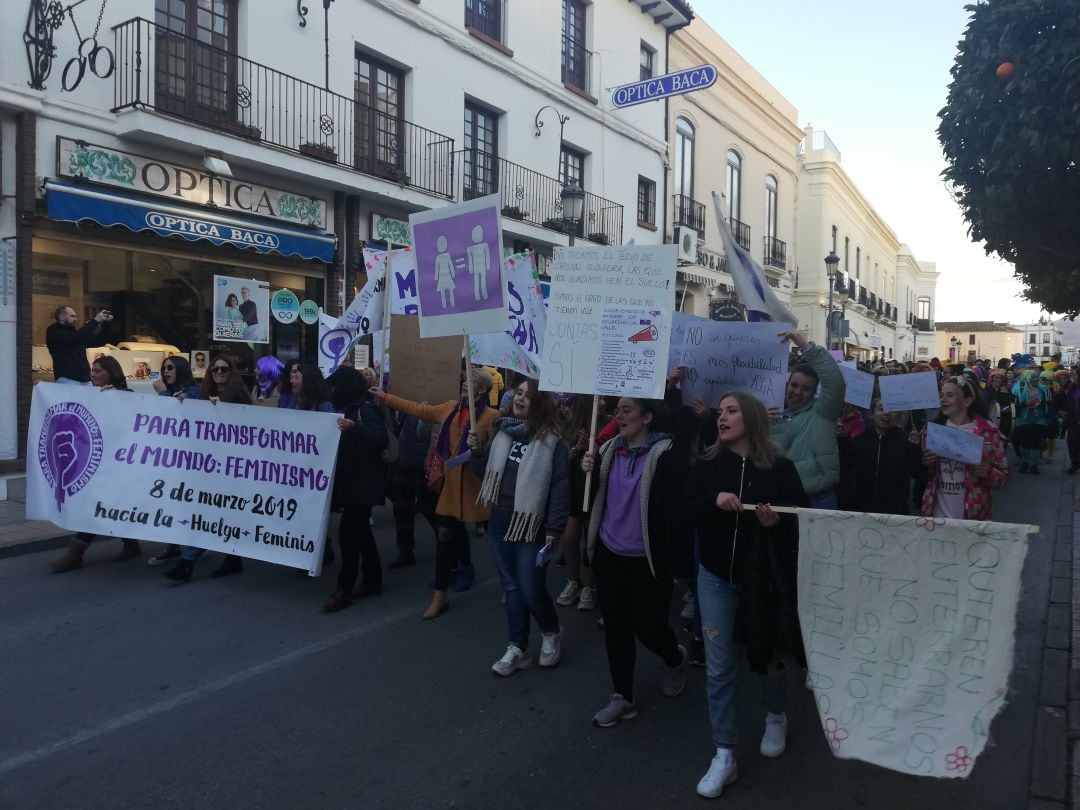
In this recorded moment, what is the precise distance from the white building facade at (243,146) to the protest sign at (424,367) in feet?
21.2

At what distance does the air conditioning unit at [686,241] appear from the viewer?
2319 cm

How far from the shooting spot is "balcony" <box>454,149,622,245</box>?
663 inches

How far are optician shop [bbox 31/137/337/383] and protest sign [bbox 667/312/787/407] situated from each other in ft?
24.0

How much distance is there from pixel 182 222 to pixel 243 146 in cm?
152

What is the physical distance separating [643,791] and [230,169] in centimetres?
1107

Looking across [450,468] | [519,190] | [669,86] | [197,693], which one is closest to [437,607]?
[450,468]

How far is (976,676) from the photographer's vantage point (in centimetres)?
287

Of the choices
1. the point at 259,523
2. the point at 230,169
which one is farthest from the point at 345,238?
the point at 259,523

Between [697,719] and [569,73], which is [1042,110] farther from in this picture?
[569,73]

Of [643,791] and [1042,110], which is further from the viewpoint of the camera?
[1042,110]

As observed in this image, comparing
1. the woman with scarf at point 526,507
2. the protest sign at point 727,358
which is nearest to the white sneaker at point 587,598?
the woman with scarf at point 526,507

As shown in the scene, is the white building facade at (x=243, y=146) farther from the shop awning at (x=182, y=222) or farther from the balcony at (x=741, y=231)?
the balcony at (x=741, y=231)

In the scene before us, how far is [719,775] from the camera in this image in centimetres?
337

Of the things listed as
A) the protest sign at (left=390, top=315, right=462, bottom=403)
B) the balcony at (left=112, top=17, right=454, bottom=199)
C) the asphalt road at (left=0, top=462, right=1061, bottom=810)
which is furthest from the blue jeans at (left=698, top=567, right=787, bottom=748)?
the balcony at (left=112, top=17, right=454, bottom=199)
